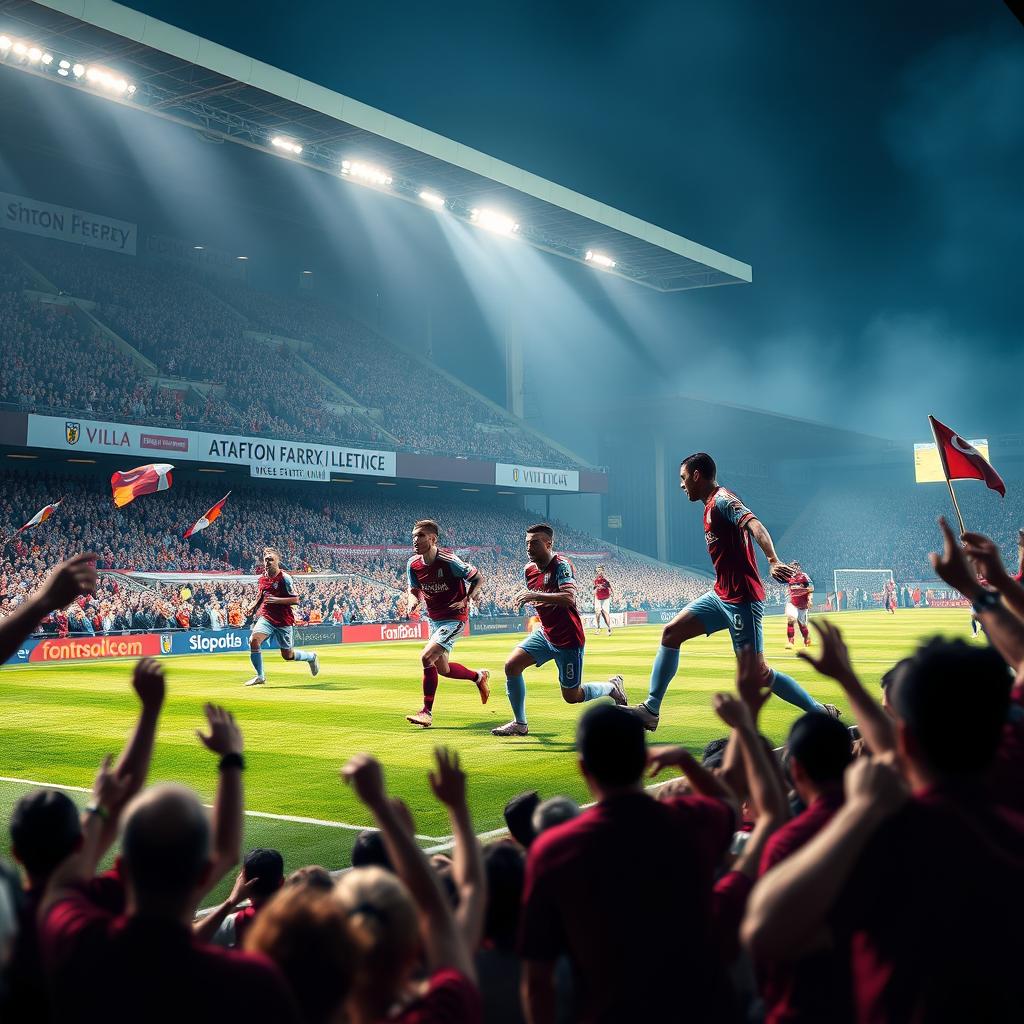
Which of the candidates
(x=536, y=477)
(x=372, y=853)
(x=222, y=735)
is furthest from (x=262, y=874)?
(x=536, y=477)

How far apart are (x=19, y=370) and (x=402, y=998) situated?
37.9 metres

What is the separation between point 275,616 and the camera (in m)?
18.8

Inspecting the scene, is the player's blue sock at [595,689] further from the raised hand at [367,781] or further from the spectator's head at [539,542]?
the raised hand at [367,781]

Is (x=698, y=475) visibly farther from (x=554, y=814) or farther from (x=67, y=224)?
(x=67, y=224)

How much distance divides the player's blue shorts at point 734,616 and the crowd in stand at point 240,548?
20.9m

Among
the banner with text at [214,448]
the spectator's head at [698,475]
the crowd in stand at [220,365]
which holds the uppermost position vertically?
the crowd in stand at [220,365]

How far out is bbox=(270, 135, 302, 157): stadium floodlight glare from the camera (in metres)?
39.4

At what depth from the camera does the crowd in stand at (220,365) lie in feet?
127

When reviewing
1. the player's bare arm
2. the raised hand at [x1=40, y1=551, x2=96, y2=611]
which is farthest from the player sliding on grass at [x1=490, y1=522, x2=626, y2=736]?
the raised hand at [x1=40, y1=551, x2=96, y2=611]

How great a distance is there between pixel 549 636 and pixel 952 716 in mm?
9543

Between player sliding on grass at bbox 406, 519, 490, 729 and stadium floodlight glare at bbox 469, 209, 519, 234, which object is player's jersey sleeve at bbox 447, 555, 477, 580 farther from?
stadium floodlight glare at bbox 469, 209, 519, 234

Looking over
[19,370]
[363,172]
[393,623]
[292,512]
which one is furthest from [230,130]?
[393,623]

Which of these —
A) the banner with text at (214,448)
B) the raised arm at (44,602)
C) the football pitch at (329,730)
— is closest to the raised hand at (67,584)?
the raised arm at (44,602)

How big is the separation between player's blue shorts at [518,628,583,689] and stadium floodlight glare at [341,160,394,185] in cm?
3423
